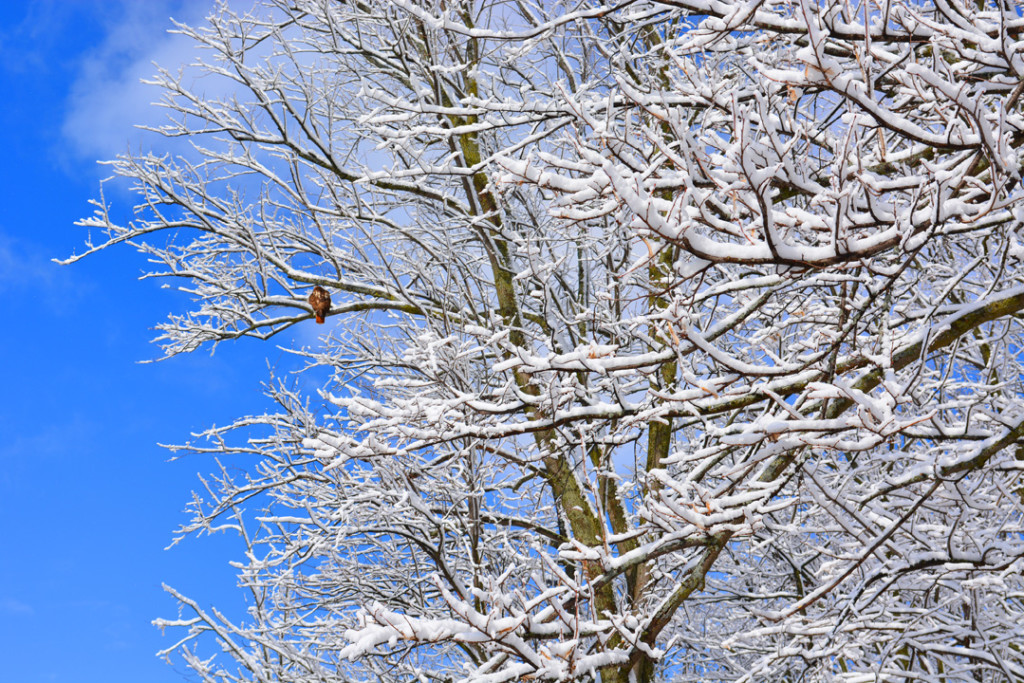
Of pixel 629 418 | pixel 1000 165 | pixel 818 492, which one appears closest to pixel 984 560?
pixel 818 492

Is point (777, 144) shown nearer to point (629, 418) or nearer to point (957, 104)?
point (957, 104)

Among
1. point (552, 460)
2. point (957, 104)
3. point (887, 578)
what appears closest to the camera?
point (957, 104)

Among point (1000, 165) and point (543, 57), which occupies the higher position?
point (543, 57)

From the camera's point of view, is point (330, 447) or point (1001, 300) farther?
point (330, 447)

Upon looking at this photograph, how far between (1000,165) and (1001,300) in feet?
→ 3.71

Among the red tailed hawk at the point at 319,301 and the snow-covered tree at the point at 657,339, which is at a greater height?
the red tailed hawk at the point at 319,301

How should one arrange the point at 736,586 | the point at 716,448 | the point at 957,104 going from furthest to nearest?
the point at 736,586 → the point at 716,448 → the point at 957,104

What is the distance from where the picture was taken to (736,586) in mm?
8469

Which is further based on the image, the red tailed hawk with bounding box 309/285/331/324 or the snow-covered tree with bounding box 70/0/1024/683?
the red tailed hawk with bounding box 309/285/331/324

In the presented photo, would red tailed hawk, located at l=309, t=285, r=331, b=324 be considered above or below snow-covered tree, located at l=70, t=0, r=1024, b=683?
above

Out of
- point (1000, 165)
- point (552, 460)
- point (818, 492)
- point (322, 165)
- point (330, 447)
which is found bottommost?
point (818, 492)

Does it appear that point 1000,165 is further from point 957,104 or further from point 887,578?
point 887,578

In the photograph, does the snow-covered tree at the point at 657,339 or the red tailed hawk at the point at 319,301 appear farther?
the red tailed hawk at the point at 319,301

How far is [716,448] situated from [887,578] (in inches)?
41.0
